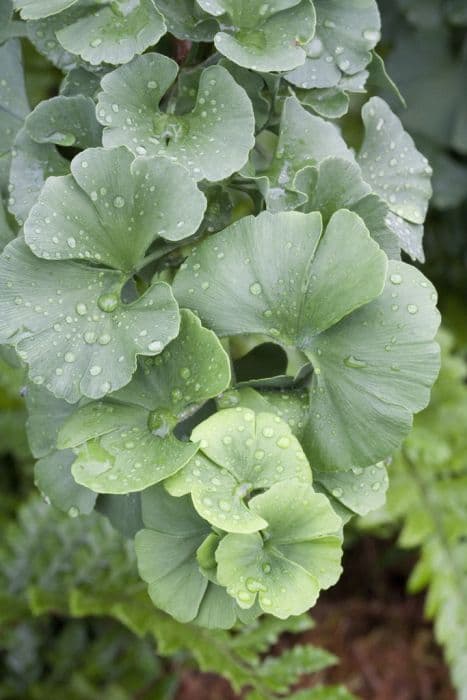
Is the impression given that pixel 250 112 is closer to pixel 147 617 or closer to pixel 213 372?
pixel 213 372

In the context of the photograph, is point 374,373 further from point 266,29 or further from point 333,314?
point 266,29

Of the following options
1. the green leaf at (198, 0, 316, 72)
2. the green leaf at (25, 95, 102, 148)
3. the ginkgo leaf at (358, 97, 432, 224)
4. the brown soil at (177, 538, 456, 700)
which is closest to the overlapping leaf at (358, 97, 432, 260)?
the ginkgo leaf at (358, 97, 432, 224)

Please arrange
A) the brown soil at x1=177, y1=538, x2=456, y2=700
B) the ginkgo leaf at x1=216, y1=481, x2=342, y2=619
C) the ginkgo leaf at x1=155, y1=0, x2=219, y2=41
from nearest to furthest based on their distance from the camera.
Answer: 1. the ginkgo leaf at x1=216, y1=481, x2=342, y2=619
2. the ginkgo leaf at x1=155, y1=0, x2=219, y2=41
3. the brown soil at x1=177, y1=538, x2=456, y2=700

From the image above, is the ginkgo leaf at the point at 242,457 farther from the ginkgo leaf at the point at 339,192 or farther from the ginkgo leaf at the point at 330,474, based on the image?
the ginkgo leaf at the point at 339,192

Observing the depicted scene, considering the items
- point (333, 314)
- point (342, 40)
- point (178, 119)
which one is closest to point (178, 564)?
point (333, 314)

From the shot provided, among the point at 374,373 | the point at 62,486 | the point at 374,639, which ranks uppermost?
the point at 374,373

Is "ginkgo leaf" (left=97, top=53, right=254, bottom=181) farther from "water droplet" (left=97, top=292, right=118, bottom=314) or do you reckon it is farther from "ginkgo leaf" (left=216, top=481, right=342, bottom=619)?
"ginkgo leaf" (left=216, top=481, right=342, bottom=619)

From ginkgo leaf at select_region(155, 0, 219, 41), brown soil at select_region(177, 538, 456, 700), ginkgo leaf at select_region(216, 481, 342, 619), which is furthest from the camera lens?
brown soil at select_region(177, 538, 456, 700)

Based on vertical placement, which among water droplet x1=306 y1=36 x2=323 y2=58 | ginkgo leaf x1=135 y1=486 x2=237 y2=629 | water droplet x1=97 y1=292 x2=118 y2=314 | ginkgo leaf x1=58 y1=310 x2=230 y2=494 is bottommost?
ginkgo leaf x1=135 y1=486 x2=237 y2=629
